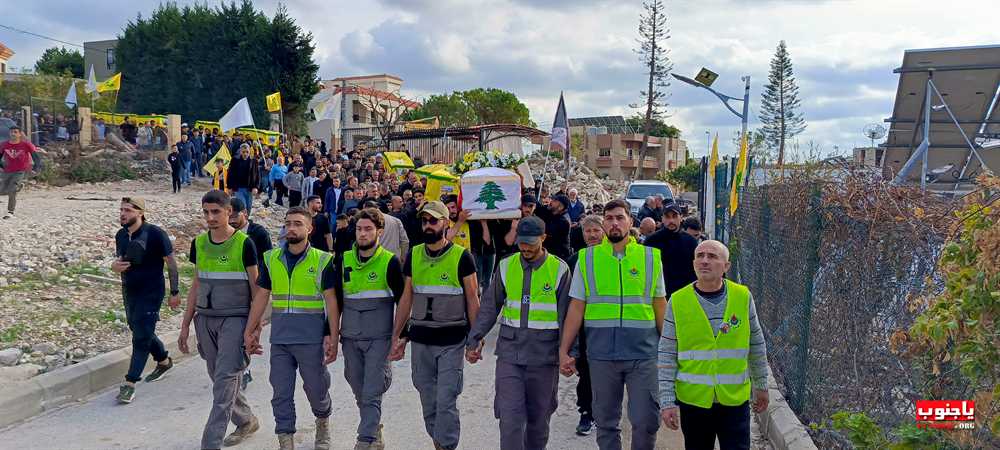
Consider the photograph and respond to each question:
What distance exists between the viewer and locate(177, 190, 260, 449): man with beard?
612cm

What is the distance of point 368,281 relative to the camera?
5.96m

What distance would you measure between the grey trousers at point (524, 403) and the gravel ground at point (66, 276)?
4937mm

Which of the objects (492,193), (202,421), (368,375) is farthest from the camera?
(492,193)

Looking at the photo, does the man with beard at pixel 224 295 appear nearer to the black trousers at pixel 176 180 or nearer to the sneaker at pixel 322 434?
the sneaker at pixel 322 434

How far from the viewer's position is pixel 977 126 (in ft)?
33.0

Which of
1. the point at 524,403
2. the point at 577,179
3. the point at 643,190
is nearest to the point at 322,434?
the point at 524,403

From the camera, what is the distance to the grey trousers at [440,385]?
5645mm

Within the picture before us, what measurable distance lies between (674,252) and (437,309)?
2504mm

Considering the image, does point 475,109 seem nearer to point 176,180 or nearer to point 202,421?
point 176,180

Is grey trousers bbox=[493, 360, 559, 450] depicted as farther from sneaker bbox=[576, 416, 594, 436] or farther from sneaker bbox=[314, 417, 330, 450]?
sneaker bbox=[314, 417, 330, 450]

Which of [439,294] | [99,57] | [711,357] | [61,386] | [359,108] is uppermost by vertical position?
[99,57]

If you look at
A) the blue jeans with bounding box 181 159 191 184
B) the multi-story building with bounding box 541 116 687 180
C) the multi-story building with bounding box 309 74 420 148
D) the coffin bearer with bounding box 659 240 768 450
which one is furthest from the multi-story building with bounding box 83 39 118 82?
the coffin bearer with bounding box 659 240 768 450

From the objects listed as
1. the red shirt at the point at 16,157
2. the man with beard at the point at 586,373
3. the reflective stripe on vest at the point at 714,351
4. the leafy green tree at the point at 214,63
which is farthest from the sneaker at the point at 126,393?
the leafy green tree at the point at 214,63

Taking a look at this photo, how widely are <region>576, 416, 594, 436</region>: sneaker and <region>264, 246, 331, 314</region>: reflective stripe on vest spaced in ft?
7.52
